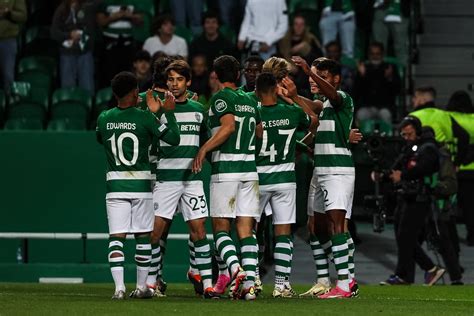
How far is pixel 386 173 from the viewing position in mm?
18500

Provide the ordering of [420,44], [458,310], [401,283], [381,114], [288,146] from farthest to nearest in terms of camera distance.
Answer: [420,44], [381,114], [401,283], [288,146], [458,310]

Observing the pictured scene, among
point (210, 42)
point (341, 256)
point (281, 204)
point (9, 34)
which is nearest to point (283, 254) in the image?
point (281, 204)

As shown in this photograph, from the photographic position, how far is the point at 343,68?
2309cm

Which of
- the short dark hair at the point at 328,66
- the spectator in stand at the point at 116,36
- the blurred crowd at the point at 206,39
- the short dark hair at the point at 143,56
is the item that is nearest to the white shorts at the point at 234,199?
the short dark hair at the point at 328,66

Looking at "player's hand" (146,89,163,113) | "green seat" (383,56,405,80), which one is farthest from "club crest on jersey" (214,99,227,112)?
"green seat" (383,56,405,80)

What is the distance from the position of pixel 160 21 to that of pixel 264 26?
5.07 ft

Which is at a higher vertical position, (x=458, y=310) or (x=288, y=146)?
(x=288, y=146)

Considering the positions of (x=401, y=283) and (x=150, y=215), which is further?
(x=401, y=283)

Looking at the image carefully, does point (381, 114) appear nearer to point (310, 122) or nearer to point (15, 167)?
point (15, 167)

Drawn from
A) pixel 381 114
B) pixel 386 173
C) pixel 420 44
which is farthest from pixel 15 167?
pixel 420 44

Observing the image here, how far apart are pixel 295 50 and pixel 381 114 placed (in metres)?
1.55

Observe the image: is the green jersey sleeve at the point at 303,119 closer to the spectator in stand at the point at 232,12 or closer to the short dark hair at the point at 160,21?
the short dark hair at the point at 160,21

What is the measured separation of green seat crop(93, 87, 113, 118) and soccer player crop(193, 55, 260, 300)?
7973mm

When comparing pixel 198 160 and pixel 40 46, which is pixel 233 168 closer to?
pixel 198 160
